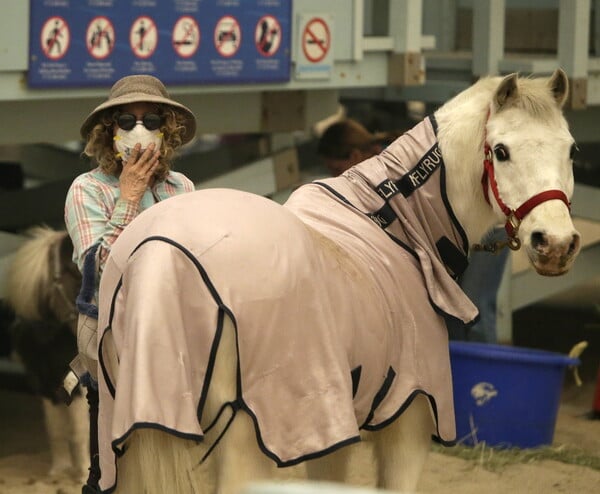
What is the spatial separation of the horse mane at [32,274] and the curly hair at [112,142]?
2046mm

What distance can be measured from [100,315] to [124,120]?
70 cm

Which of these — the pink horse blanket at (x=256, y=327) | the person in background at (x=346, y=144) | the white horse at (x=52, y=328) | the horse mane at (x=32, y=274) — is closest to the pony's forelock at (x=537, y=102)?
the pink horse blanket at (x=256, y=327)

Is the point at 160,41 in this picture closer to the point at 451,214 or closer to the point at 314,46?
the point at 314,46

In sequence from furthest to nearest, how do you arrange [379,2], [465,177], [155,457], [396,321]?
[379,2] < [465,177] < [396,321] < [155,457]

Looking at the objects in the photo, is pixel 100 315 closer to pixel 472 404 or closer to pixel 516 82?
pixel 516 82

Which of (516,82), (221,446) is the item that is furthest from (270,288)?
(516,82)

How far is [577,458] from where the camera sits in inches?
229

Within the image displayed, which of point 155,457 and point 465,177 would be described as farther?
point 465,177

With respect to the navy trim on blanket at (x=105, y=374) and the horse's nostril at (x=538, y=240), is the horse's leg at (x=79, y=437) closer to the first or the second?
the navy trim on blanket at (x=105, y=374)

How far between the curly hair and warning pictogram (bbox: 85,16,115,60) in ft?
5.74

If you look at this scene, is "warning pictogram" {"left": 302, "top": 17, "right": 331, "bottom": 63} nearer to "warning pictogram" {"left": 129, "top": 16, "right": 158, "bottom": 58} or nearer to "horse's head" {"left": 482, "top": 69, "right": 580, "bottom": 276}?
"warning pictogram" {"left": 129, "top": 16, "right": 158, "bottom": 58}

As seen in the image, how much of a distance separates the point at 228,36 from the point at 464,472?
7.60 ft

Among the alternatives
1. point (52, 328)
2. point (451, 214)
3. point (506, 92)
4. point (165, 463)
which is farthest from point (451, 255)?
point (52, 328)

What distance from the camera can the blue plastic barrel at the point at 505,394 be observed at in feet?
18.8
